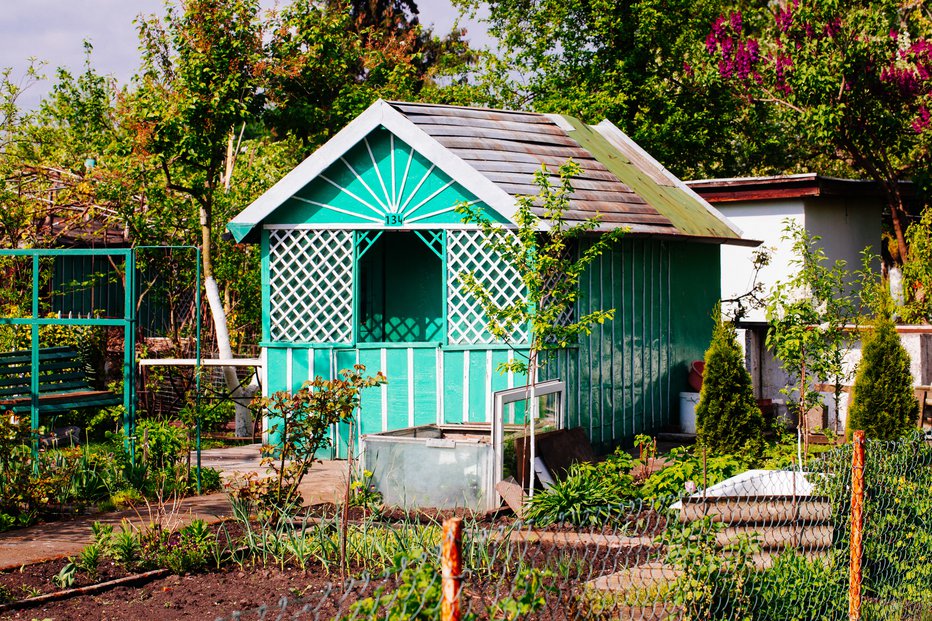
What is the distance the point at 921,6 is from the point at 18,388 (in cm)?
1757

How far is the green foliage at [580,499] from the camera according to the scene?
8164 mm

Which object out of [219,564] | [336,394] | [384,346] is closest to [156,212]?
[384,346]

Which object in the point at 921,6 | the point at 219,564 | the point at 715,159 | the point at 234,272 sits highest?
the point at 921,6

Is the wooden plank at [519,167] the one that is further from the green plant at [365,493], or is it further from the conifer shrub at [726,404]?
the green plant at [365,493]

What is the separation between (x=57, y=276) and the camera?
1880cm

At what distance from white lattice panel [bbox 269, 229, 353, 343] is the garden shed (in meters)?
0.02

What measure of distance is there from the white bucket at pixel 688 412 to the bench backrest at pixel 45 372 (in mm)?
7473

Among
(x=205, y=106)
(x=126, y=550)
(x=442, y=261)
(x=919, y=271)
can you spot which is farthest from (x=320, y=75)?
(x=126, y=550)

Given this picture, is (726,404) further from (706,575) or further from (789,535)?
(706,575)

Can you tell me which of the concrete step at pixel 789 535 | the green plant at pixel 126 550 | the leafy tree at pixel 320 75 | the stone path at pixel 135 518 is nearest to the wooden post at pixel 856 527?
the concrete step at pixel 789 535

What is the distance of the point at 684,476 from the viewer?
8922 mm

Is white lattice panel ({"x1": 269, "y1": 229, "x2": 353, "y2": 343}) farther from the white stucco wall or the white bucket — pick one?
the white stucco wall

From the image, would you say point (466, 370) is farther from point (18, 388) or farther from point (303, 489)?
point (18, 388)

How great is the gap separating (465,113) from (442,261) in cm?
182
